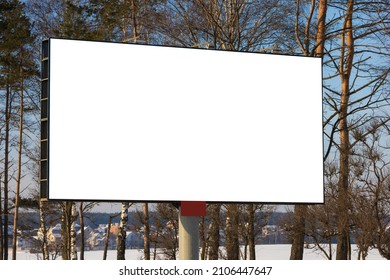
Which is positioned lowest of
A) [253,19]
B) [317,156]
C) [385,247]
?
[385,247]

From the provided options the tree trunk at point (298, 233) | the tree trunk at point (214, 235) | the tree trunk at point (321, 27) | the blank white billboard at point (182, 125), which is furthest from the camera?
the tree trunk at point (214, 235)

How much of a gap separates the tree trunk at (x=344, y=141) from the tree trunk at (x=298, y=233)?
28.7 inches

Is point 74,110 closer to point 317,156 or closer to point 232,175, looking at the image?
point 232,175

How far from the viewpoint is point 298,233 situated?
1683cm

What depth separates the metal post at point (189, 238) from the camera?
944cm

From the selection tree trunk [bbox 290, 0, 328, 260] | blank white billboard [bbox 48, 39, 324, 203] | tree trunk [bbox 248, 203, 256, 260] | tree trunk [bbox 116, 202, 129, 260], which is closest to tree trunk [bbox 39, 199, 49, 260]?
tree trunk [bbox 116, 202, 129, 260]

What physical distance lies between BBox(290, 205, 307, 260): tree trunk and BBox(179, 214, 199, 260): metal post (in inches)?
286

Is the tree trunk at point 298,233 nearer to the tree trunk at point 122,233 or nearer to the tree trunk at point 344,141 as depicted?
the tree trunk at point 344,141

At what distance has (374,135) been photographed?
17984 mm

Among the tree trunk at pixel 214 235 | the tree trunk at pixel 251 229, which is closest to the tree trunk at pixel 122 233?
the tree trunk at pixel 214 235

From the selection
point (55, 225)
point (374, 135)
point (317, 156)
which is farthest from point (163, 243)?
point (317, 156)

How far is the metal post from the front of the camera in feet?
31.0
